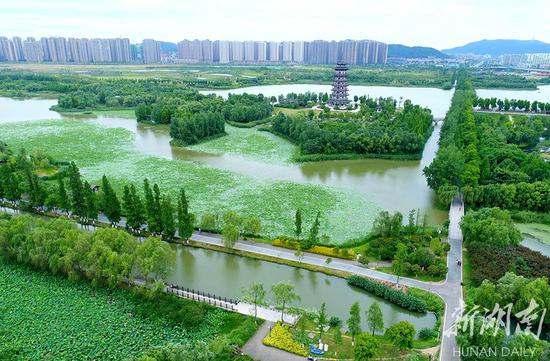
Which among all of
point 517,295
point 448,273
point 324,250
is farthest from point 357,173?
point 517,295

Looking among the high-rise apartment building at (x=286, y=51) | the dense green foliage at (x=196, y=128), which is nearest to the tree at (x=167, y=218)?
the dense green foliage at (x=196, y=128)

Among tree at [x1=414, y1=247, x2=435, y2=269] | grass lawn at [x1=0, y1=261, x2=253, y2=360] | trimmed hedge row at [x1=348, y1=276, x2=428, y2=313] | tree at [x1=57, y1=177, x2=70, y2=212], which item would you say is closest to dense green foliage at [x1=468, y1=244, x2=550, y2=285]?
tree at [x1=414, y1=247, x2=435, y2=269]

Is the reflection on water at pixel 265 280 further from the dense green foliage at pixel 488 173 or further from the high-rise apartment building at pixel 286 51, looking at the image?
the high-rise apartment building at pixel 286 51

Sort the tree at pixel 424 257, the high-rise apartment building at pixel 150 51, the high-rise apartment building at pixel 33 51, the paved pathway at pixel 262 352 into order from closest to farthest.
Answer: the paved pathway at pixel 262 352, the tree at pixel 424 257, the high-rise apartment building at pixel 33 51, the high-rise apartment building at pixel 150 51

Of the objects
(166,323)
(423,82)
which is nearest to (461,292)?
(166,323)

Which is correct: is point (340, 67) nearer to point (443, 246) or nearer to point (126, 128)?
point (126, 128)

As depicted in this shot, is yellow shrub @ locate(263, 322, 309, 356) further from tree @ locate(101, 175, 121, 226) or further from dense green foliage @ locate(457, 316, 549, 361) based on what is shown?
tree @ locate(101, 175, 121, 226)
